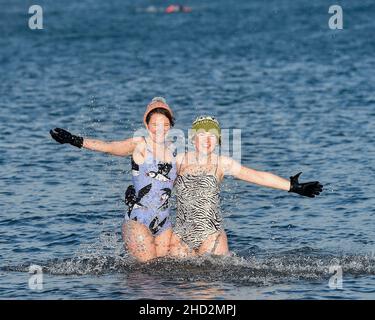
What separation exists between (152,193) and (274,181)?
188cm

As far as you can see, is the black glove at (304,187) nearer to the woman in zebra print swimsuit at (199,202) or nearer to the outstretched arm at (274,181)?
the outstretched arm at (274,181)

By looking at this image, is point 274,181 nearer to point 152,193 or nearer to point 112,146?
point 152,193

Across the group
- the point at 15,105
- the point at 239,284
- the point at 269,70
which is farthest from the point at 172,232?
the point at 269,70

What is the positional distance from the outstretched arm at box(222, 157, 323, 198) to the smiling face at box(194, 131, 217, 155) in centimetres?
42

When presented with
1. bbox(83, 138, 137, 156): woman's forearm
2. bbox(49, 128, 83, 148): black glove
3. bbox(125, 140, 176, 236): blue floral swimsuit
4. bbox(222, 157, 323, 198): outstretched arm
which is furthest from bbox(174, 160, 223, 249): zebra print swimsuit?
bbox(49, 128, 83, 148): black glove

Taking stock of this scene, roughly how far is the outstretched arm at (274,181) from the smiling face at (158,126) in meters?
1.05

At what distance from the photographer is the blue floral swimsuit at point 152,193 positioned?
15664 mm

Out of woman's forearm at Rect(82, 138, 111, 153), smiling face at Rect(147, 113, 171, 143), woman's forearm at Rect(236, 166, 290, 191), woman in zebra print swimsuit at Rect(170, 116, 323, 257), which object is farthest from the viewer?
woman in zebra print swimsuit at Rect(170, 116, 323, 257)

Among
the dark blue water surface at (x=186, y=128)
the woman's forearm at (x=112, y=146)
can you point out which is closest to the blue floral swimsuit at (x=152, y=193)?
the woman's forearm at (x=112, y=146)

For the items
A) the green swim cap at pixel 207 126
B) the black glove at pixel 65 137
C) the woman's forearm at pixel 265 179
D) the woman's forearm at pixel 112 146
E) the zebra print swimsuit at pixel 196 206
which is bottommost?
the zebra print swimsuit at pixel 196 206

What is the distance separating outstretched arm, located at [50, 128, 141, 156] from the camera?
1508 cm

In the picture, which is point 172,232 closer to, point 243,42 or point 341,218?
point 341,218

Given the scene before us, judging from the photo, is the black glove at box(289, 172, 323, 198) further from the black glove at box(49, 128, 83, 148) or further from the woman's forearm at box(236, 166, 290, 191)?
the black glove at box(49, 128, 83, 148)
